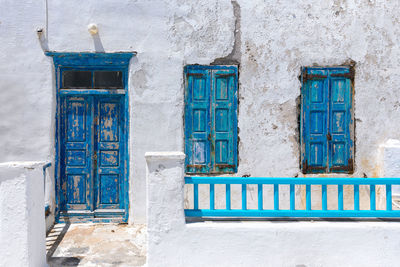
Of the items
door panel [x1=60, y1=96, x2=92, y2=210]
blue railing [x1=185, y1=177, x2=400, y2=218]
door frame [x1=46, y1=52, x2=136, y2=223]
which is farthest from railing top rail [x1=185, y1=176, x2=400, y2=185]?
door panel [x1=60, y1=96, x2=92, y2=210]

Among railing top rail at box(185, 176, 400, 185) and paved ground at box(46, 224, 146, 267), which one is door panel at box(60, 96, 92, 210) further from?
railing top rail at box(185, 176, 400, 185)

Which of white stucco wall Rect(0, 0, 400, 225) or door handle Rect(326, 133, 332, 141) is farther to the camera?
door handle Rect(326, 133, 332, 141)

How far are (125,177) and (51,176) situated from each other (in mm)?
1172

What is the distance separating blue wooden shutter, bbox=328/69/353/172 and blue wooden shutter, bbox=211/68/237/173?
1.60 m

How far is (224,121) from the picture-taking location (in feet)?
17.1

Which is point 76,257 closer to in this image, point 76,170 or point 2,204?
point 2,204

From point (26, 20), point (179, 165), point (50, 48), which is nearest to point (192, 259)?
point (179, 165)

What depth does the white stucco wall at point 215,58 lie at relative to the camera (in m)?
5.06

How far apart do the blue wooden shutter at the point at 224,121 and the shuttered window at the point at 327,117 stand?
3.76ft

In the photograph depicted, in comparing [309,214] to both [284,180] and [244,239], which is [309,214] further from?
[244,239]

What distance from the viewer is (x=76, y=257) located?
3.85 meters

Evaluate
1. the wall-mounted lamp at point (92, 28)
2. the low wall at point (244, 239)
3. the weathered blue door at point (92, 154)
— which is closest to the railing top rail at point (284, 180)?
the low wall at point (244, 239)

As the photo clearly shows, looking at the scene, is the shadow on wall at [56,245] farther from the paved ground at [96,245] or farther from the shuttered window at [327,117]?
the shuttered window at [327,117]

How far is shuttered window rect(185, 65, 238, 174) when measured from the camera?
518 cm
